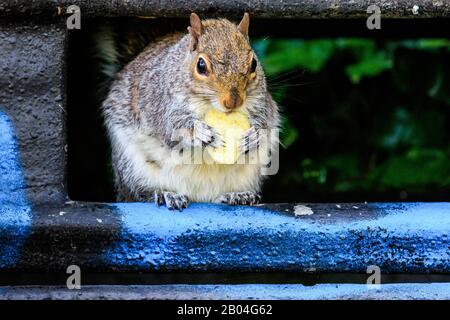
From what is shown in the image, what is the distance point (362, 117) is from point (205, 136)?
1851mm

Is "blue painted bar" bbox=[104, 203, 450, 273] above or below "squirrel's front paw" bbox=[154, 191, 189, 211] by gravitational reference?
below

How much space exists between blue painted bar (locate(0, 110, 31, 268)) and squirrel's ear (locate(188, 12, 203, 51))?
0.57 meters

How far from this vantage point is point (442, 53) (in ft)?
13.2

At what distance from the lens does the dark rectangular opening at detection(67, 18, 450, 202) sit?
142 inches

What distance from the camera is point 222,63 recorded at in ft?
7.91

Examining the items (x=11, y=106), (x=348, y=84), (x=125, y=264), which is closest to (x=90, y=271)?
(x=125, y=264)

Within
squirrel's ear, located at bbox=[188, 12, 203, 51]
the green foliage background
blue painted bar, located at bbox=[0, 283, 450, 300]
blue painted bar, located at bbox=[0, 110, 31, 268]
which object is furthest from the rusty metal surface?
the green foliage background

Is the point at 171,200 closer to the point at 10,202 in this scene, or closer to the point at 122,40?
the point at 10,202

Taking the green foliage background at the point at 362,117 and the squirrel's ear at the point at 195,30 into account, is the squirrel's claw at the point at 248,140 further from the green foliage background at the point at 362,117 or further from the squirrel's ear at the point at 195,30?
the green foliage background at the point at 362,117

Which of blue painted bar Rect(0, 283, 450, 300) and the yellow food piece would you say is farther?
the yellow food piece

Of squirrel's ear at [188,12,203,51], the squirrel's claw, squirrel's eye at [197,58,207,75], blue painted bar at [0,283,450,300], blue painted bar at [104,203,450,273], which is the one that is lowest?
blue painted bar at [0,283,450,300]

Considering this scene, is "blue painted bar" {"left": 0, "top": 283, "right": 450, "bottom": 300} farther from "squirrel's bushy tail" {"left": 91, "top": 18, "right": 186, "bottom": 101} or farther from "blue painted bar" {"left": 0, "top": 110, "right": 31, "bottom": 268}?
"squirrel's bushy tail" {"left": 91, "top": 18, "right": 186, "bottom": 101}

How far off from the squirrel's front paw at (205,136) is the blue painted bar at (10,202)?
0.50 metres

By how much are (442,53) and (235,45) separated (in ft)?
6.01
